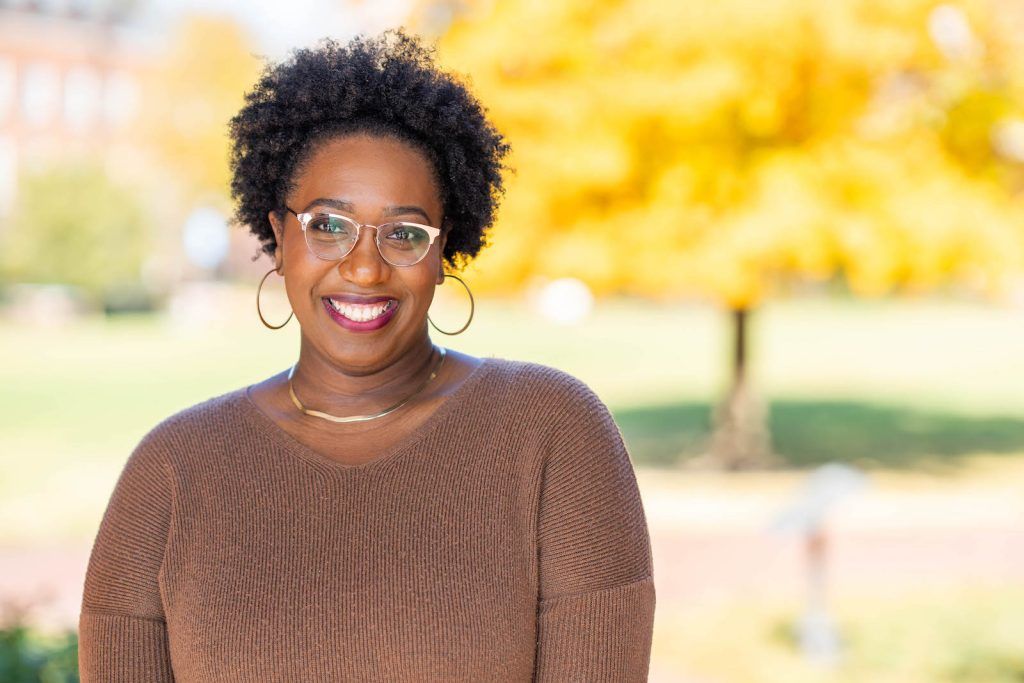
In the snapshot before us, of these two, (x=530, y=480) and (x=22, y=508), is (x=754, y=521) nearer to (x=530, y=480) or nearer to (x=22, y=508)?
(x=22, y=508)

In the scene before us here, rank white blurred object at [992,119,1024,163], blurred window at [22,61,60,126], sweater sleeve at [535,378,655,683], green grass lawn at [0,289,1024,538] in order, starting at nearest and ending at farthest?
Answer: sweater sleeve at [535,378,655,683] < white blurred object at [992,119,1024,163] < green grass lawn at [0,289,1024,538] < blurred window at [22,61,60,126]

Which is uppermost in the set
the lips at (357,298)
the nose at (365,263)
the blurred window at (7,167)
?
the blurred window at (7,167)

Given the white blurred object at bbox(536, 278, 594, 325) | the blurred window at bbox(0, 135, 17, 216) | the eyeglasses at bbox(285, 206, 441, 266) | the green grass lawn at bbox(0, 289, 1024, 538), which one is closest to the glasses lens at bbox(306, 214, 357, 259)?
the eyeglasses at bbox(285, 206, 441, 266)

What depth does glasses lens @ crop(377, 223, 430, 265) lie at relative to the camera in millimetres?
1954

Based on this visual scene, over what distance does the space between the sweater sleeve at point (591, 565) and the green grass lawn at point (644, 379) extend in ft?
28.4

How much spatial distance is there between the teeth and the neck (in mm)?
86

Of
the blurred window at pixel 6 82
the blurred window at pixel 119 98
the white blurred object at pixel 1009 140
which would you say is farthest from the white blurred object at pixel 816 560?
the blurred window at pixel 6 82

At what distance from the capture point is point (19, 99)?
48.1 meters

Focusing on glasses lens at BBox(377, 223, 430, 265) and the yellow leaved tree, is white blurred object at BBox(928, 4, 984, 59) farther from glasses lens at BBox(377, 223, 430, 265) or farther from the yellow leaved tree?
glasses lens at BBox(377, 223, 430, 265)

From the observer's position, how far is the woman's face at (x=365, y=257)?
1.96 metres

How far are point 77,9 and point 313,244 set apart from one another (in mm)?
52577

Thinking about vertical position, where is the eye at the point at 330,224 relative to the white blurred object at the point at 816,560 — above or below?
above

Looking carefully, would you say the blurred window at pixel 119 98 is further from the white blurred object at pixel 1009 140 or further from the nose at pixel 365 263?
the nose at pixel 365 263

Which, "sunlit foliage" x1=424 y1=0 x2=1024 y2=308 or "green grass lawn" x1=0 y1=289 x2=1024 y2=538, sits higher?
"sunlit foliage" x1=424 y1=0 x2=1024 y2=308
